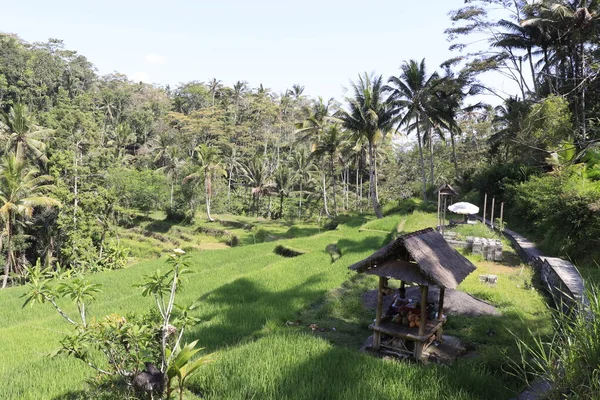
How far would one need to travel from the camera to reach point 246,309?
931 centimetres

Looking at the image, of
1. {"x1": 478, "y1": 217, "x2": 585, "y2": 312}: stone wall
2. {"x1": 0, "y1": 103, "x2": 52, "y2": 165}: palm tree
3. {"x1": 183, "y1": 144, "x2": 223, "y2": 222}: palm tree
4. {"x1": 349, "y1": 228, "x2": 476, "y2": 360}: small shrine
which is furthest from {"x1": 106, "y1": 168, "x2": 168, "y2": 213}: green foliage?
{"x1": 349, "y1": 228, "x2": 476, "y2": 360}: small shrine

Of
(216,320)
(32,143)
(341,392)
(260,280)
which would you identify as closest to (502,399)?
(341,392)

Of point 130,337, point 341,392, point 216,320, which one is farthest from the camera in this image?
point 216,320

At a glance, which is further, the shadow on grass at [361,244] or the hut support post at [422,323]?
the shadow on grass at [361,244]

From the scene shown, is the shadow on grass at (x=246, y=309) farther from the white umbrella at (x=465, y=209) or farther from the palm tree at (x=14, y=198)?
the palm tree at (x=14, y=198)

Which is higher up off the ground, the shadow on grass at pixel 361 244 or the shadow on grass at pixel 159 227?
the shadow on grass at pixel 361 244

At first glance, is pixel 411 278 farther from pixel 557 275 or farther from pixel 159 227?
pixel 159 227

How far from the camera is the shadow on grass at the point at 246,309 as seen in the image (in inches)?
307

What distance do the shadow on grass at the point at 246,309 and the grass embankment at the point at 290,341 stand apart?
3 cm

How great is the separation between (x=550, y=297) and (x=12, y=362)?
12042mm

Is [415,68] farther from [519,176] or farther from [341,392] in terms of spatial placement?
[341,392]

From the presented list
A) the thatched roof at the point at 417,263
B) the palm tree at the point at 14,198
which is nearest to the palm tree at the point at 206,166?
the palm tree at the point at 14,198

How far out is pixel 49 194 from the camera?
23.2 meters

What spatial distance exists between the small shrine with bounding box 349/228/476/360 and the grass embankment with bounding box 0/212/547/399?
31.5 inches
